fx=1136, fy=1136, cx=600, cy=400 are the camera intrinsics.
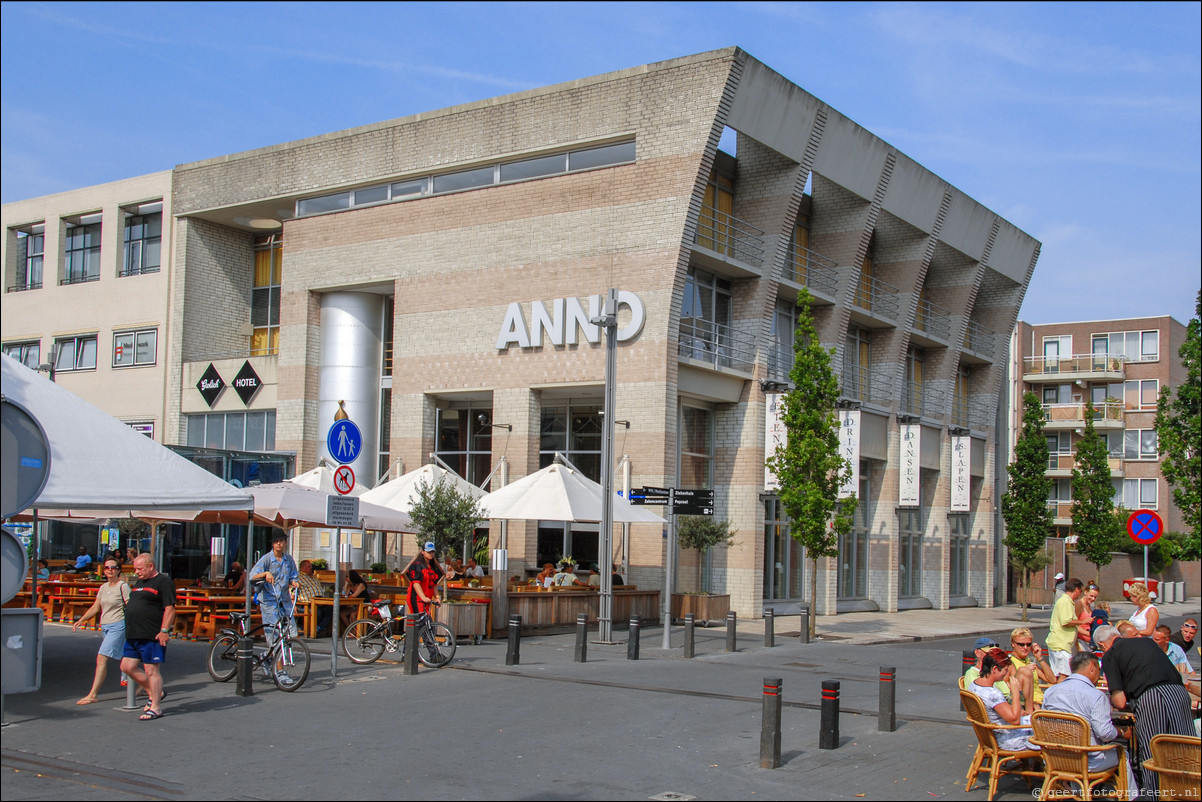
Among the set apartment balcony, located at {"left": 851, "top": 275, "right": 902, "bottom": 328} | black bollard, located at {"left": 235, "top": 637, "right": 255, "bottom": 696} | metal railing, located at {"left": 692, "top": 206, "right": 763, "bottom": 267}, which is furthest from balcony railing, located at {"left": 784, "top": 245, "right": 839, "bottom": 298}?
black bollard, located at {"left": 235, "top": 637, "right": 255, "bottom": 696}

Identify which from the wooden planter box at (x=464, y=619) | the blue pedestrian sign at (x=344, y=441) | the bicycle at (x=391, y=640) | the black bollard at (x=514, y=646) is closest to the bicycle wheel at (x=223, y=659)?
the bicycle at (x=391, y=640)

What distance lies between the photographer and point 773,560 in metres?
30.6

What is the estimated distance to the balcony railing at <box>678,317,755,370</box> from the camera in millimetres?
27844

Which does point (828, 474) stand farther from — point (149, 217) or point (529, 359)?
point (149, 217)

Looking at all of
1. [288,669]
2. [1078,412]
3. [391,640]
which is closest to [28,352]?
[391,640]

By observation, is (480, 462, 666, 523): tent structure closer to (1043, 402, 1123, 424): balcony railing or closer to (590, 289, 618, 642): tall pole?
(590, 289, 618, 642): tall pole

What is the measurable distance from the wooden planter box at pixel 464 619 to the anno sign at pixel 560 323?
8440 mm

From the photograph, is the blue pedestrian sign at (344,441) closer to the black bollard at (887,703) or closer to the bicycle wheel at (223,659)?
the bicycle wheel at (223,659)

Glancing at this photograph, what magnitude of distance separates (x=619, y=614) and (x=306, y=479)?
7.46m

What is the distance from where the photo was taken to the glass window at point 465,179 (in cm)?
2942

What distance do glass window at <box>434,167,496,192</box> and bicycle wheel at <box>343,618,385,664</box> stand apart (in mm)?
15255

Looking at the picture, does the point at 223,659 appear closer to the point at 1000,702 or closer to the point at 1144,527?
the point at 1000,702

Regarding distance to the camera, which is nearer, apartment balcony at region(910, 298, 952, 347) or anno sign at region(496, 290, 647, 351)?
anno sign at region(496, 290, 647, 351)

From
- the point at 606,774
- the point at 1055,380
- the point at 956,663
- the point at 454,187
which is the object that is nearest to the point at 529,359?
the point at 454,187
